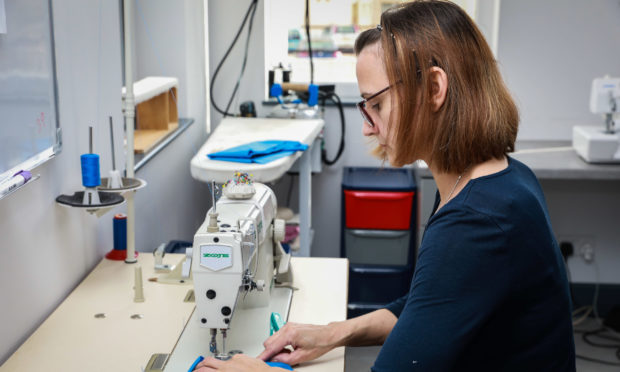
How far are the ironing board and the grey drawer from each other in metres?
0.29

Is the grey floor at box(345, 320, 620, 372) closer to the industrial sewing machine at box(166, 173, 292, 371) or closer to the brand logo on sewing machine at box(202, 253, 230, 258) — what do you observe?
the industrial sewing machine at box(166, 173, 292, 371)

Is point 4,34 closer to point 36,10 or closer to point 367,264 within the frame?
point 36,10

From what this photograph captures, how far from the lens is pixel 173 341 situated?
5.12ft

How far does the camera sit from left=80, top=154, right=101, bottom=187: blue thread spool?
5.59 feet

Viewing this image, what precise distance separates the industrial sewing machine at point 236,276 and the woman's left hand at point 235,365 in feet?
0.28

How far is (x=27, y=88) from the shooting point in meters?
1.56

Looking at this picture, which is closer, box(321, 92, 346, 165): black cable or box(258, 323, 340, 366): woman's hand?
box(258, 323, 340, 366): woman's hand

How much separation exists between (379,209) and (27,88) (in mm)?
1992

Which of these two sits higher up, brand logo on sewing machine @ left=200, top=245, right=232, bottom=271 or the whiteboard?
the whiteboard

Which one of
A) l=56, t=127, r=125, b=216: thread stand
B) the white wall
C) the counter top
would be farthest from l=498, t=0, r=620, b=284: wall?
l=56, t=127, r=125, b=216: thread stand

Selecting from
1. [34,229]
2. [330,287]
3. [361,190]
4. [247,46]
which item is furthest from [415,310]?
[247,46]

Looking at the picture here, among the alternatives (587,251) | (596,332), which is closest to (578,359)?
(596,332)

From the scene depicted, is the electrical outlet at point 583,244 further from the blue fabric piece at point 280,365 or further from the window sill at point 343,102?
the blue fabric piece at point 280,365

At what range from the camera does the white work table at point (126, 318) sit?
146cm
